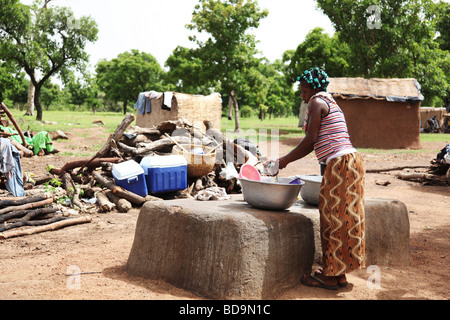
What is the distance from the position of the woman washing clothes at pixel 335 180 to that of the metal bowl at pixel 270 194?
20cm

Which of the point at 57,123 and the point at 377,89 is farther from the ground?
the point at 377,89

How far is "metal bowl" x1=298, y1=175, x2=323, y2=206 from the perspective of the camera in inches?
150

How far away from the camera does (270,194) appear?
332cm

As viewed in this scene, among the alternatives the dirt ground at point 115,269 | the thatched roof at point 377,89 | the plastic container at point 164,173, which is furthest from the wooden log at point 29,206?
the thatched roof at point 377,89

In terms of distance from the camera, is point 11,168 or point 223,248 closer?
point 223,248

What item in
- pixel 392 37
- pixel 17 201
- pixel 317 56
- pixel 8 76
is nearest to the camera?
pixel 17 201

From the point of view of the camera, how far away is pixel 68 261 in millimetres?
4168

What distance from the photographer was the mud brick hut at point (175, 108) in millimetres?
15711

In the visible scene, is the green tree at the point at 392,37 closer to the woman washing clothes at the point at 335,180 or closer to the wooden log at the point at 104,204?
the wooden log at the point at 104,204

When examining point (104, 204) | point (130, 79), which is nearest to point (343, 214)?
point (104, 204)

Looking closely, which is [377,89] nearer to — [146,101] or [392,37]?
[392,37]

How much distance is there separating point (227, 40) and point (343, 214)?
21.5m

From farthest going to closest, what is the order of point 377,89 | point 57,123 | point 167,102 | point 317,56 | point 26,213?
point 317,56, point 57,123, point 377,89, point 167,102, point 26,213
